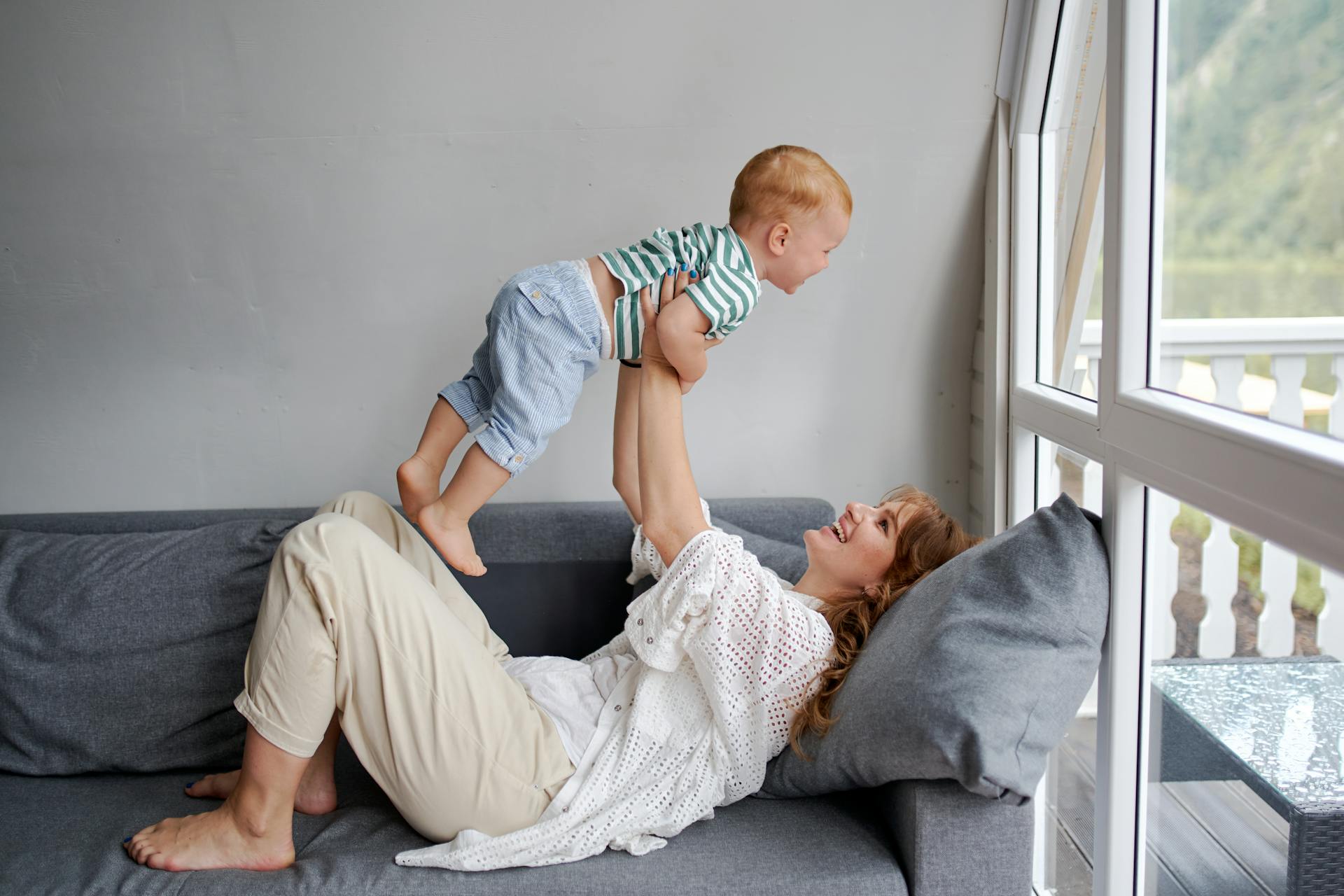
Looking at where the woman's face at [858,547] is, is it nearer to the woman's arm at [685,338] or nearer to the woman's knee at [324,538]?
the woman's arm at [685,338]

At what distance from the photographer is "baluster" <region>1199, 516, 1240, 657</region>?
1.40 meters

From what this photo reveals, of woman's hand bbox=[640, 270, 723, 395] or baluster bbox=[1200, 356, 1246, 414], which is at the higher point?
woman's hand bbox=[640, 270, 723, 395]

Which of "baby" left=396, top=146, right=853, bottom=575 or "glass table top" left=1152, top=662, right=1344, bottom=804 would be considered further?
"baby" left=396, top=146, right=853, bottom=575

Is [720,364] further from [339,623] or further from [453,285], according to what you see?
[339,623]

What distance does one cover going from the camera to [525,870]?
1.47 metres

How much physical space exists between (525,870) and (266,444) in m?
1.45

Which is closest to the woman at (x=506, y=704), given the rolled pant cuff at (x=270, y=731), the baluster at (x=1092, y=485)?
the rolled pant cuff at (x=270, y=731)

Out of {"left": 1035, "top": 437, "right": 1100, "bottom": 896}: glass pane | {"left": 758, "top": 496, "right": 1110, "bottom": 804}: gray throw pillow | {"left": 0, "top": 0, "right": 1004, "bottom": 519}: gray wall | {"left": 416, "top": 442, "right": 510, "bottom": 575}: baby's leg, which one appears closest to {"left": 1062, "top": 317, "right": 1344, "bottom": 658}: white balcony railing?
{"left": 758, "top": 496, "right": 1110, "bottom": 804}: gray throw pillow

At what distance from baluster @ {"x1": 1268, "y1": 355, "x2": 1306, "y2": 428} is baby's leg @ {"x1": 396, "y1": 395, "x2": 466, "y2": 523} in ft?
4.44

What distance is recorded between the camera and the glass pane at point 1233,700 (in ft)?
4.13

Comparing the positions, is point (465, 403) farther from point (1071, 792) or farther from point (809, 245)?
point (1071, 792)

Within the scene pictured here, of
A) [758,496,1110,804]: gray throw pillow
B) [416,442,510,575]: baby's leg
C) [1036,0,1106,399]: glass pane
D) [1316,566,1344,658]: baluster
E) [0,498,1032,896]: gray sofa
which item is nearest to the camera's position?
[1316,566,1344,658]: baluster

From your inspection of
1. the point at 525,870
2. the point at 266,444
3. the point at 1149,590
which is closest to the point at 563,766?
the point at 525,870

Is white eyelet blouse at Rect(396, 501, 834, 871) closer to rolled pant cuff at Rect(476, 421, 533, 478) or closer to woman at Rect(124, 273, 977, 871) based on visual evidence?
woman at Rect(124, 273, 977, 871)
